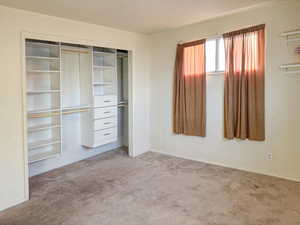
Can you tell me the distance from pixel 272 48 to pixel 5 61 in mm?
3616

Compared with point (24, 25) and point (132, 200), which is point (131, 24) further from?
point (132, 200)

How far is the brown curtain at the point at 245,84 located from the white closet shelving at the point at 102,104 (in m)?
2.19

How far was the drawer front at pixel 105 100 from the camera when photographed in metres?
4.39

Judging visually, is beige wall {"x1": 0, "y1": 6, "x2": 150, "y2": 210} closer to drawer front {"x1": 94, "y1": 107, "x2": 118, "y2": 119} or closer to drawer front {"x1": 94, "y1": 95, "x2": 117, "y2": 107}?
drawer front {"x1": 94, "y1": 95, "x2": 117, "y2": 107}

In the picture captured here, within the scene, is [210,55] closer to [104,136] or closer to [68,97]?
[104,136]

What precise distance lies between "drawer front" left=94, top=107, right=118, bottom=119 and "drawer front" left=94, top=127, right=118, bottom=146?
29 cm

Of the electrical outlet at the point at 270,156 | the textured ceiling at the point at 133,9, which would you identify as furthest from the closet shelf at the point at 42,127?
the electrical outlet at the point at 270,156

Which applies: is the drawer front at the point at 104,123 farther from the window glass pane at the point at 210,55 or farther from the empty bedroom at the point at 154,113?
the window glass pane at the point at 210,55

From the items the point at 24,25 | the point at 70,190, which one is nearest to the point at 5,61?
the point at 24,25

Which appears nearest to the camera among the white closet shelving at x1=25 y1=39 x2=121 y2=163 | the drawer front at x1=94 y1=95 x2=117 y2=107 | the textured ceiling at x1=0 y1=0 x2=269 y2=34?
the textured ceiling at x1=0 y1=0 x2=269 y2=34

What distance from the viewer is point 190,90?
14.4ft

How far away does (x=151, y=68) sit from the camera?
5020 mm

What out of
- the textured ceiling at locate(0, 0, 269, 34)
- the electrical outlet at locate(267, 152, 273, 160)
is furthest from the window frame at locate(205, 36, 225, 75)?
the electrical outlet at locate(267, 152, 273, 160)

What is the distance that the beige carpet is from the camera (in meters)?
2.54
